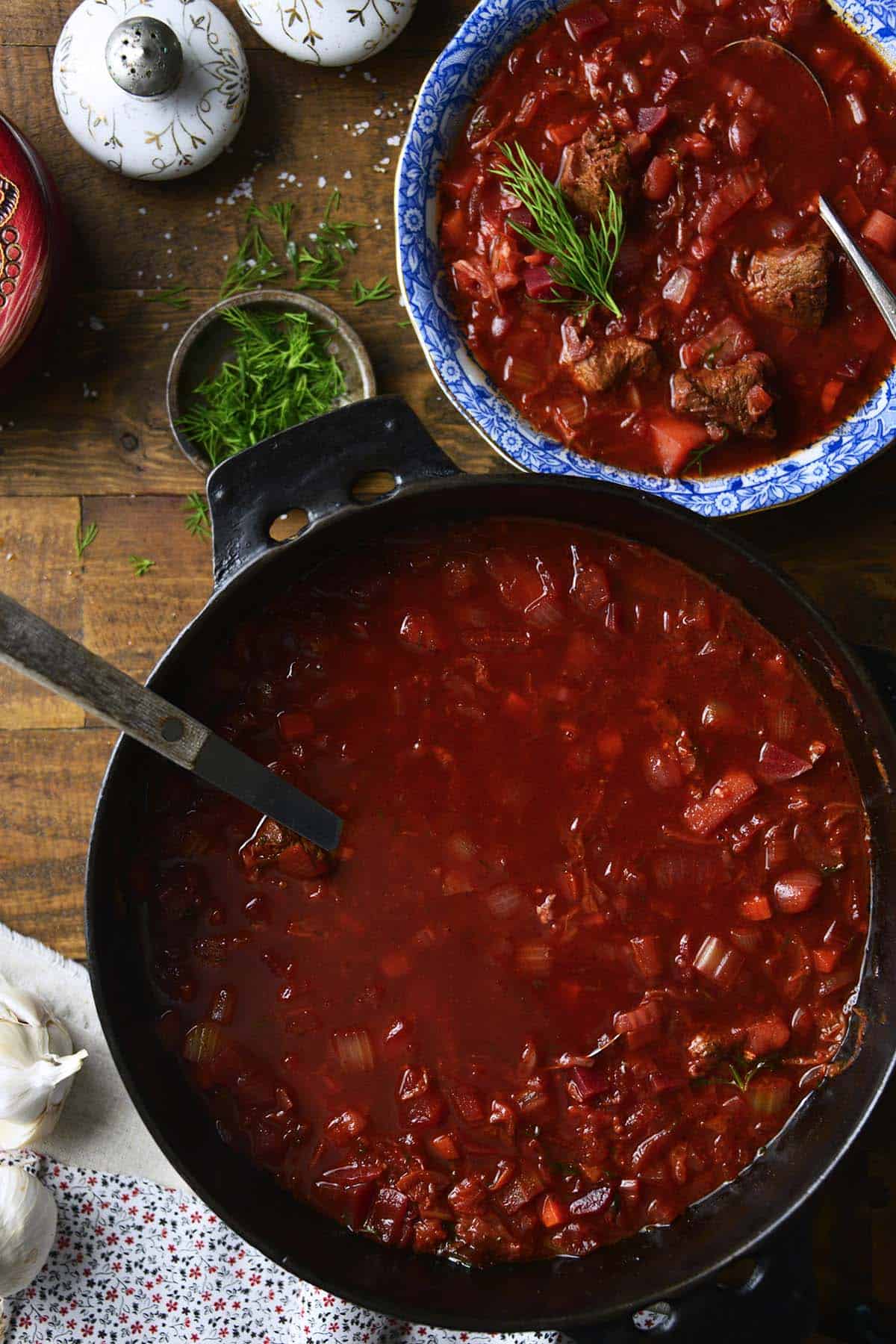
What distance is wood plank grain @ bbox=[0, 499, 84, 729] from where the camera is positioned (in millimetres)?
3230

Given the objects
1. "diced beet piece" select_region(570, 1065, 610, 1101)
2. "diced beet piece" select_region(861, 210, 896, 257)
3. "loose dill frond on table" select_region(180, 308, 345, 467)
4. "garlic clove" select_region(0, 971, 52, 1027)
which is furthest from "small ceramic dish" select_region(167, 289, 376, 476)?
"diced beet piece" select_region(570, 1065, 610, 1101)

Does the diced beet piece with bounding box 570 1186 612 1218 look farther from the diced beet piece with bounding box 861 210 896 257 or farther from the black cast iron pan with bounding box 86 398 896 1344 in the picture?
the diced beet piece with bounding box 861 210 896 257

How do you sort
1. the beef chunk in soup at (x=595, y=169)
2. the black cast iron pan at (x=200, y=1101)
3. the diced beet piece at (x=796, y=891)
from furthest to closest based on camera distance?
the beef chunk in soup at (x=595, y=169) → the diced beet piece at (x=796, y=891) → the black cast iron pan at (x=200, y=1101)

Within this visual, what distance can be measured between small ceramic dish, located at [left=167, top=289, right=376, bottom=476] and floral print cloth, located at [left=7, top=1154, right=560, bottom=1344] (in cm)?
199

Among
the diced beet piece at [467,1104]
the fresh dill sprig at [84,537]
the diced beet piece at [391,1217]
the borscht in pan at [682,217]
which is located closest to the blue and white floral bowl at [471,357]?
the borscht in pan at [682,217]

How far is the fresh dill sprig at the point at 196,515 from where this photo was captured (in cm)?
320

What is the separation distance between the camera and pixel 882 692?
273 cm

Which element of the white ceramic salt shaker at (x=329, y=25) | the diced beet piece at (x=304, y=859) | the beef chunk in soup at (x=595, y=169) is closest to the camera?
the diced beet piece at (x=304, y=859)

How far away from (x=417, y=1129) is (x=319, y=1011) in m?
0.36

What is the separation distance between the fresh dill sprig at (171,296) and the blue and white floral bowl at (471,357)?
2.18ft

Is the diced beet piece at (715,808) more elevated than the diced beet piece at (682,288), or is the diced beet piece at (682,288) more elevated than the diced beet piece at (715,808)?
the diced beet piece at (682,288)

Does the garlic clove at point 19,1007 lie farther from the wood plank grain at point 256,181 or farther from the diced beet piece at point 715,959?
the wood plank grain at point 256,181

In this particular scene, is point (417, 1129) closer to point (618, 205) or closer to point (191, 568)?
point (191, 568)

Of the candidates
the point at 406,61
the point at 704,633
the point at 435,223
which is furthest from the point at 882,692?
the point at 406,61
